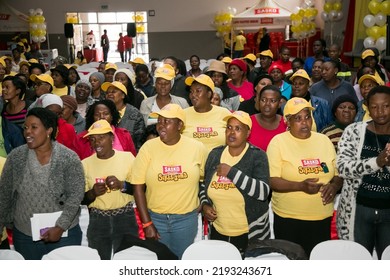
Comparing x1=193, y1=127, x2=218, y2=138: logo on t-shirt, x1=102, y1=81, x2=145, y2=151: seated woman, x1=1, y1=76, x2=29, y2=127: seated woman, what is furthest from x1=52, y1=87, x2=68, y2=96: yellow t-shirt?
x1=193, y1=127, x2=218, y2=138: logo on t-shirt

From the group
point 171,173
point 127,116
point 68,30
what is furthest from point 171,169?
point 68,30

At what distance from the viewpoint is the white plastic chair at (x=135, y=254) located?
2533 mm

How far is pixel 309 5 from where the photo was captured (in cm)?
1744

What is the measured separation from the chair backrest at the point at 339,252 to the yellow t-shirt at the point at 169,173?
858 millimetres

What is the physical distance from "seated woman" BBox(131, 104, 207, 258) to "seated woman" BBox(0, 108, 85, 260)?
38cm

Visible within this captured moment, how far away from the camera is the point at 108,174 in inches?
122

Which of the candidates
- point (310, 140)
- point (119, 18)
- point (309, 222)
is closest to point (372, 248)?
point (309, 222)

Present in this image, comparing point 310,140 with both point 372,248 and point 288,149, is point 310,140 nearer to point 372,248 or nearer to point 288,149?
point 288,149

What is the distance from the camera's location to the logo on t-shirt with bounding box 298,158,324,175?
295 cm

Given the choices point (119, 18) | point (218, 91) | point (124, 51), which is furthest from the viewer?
point (119, 18)

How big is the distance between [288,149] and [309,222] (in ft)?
1.54

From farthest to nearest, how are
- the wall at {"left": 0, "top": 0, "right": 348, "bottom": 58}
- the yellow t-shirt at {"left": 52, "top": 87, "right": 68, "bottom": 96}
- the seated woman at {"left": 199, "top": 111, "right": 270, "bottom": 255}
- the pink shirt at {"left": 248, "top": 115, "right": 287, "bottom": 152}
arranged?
the wall at {"left": 0, "top": 0, "right": 348, "bottom": 58} → the yellow t-shirt at {"left": 52, "top": 87, "right": 68, "bottom": 96} → the pink shirt at {"left": 248, "top": 115, "right": 287, "bottom": 152} → the seated woman at {"left": 199, "top": 111, "right": 270, "bottom": 255}

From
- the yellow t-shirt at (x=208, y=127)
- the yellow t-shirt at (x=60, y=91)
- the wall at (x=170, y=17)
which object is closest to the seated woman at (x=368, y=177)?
the yellow t-shirt at (x=208, y=127)

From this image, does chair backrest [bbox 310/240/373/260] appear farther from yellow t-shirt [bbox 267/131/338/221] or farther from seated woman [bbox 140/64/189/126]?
seated woman [bbox 140/64/189/126]
